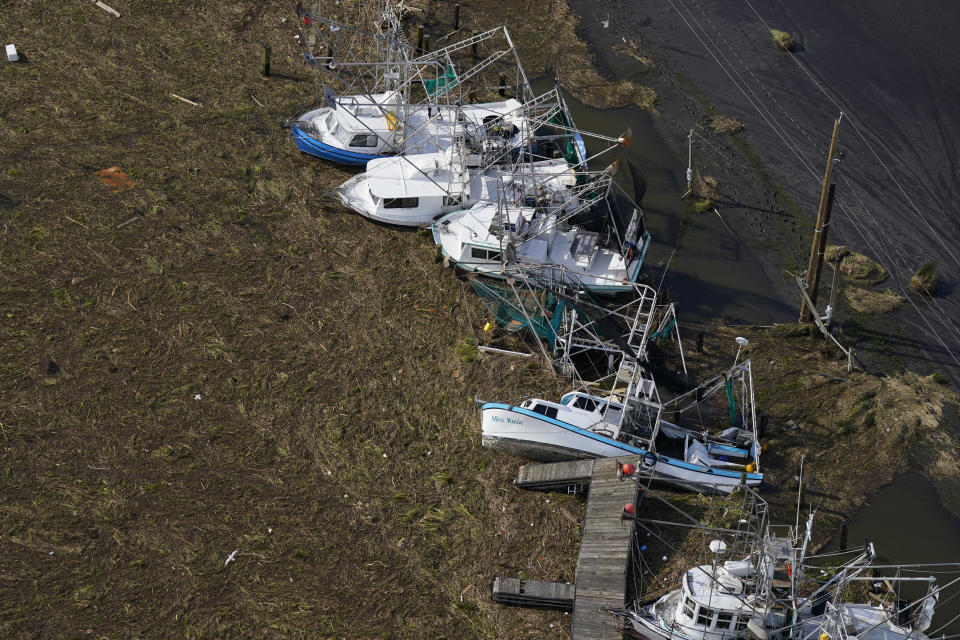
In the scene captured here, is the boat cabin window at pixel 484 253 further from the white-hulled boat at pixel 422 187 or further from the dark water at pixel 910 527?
the dark water at pixel 910 527

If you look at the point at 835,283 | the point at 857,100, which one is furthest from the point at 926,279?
the point at 857,100

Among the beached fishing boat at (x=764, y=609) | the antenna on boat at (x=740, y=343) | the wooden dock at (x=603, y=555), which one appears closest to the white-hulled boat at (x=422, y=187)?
the antenna on boat at (x=740, y=343)

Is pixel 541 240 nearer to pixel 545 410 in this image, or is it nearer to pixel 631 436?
pixel 545 410

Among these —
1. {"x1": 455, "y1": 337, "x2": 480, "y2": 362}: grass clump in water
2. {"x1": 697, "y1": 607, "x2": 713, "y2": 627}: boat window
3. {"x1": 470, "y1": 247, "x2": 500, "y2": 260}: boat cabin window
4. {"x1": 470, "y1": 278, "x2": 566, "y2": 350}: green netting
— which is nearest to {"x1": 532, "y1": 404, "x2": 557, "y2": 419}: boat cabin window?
{"x1": 470, "y1": 278, "x2": 566, "y2": 350}: green netting

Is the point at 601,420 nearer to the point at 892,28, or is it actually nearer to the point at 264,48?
the point at 264,48

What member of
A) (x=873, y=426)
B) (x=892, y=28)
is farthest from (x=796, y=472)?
(x=892, y=28)

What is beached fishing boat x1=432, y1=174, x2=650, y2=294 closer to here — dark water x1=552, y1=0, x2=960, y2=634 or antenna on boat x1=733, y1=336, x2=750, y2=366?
dark water x1=552, y1=0, x2=960, y2=634
